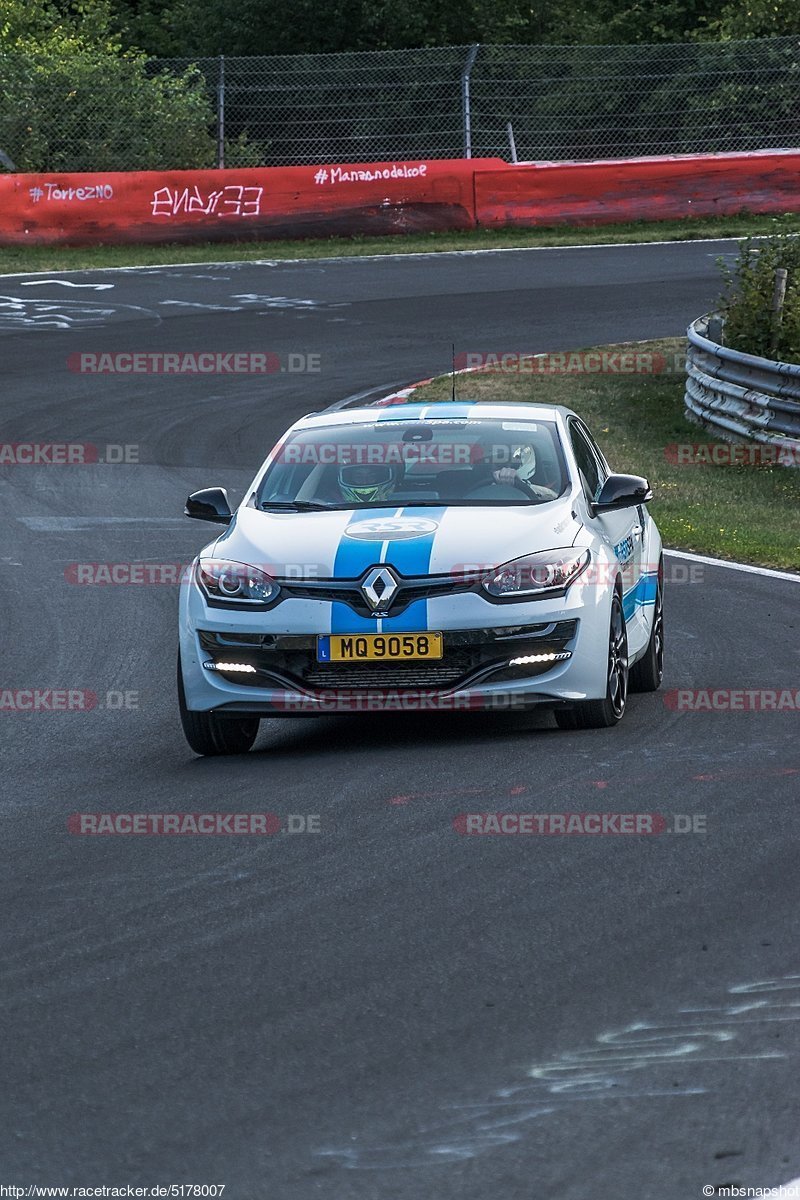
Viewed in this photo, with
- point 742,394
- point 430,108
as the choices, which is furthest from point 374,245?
point 742,394

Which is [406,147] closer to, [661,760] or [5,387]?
[5,387]

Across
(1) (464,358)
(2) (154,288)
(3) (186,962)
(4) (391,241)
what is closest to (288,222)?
(4) (391,241)

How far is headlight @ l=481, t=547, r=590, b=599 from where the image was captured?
8234 mm

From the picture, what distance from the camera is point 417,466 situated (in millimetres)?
9297

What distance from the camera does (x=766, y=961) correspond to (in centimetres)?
536

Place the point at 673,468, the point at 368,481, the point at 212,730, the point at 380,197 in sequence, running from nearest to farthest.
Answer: the point at 212,730
the point at 368,481
the point at 673,468
the point at 380,197

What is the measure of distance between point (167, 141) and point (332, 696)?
89.2ft

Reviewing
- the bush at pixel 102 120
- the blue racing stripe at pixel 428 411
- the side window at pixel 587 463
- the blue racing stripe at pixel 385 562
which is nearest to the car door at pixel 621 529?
the side window at pixel 587 463

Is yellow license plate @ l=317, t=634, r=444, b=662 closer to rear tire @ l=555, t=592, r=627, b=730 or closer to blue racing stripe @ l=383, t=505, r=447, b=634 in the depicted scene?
blue racing stripe @ l=383, t=505, r=447, b=634

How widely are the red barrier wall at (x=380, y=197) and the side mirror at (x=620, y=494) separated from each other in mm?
24511

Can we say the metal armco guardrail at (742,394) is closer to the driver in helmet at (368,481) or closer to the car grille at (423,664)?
the driver in helmet at (368,481)

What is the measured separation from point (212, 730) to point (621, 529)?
7.49 feet

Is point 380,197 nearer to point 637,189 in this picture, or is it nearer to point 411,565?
point 637,189

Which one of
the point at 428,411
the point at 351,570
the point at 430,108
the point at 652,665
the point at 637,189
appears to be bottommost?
the point at 652,665
